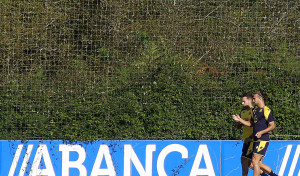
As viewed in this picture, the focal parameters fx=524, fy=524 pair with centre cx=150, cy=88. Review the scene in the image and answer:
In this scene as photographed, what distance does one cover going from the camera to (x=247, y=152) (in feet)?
32.0

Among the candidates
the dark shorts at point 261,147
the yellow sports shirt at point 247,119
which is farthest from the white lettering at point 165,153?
the dark shorts at point 261,147

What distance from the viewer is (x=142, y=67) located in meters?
10.6

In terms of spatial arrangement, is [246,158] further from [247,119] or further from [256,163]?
[247,119]

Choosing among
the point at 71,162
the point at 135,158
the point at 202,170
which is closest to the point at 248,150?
the point at 202,170

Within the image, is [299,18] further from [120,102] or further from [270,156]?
[120,102]

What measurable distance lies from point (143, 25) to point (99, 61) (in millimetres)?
1164

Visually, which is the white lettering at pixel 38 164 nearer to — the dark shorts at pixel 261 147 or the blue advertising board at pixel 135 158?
the blue advertising board at pixel 135 158

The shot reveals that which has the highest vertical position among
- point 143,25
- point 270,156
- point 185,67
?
point 143,25

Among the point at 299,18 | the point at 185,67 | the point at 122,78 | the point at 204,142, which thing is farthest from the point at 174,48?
the point at 299,18

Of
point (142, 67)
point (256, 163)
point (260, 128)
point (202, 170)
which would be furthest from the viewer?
point (142, 67)

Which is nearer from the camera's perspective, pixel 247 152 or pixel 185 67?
pixel 247 152

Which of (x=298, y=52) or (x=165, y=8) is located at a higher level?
(x=165, y=8)

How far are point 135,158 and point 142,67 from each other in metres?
1.84

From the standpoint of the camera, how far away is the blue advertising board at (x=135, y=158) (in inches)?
402
